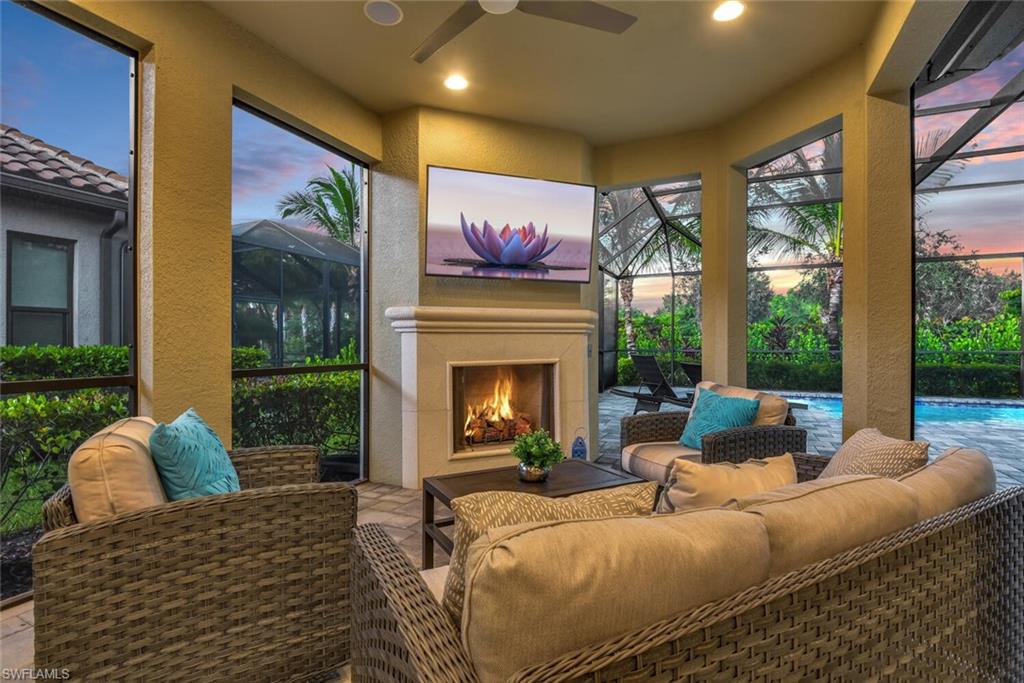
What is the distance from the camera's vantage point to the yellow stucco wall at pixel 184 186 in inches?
95.5

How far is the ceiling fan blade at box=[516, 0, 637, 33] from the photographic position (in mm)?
2127

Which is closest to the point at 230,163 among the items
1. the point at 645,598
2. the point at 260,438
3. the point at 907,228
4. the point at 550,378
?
the point at 260,438

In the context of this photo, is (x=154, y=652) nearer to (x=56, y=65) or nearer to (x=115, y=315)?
(x=115, y=315)

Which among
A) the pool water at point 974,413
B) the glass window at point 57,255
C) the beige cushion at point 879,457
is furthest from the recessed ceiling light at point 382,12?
the pool water at point 974,413

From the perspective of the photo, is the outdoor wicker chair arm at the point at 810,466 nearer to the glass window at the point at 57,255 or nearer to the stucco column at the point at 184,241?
the stucco column at the point at 184,241

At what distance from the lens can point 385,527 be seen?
7.11 ft

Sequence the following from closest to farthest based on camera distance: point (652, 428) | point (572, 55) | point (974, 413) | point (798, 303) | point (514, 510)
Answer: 1. point (514, 510)
2. point (572, 55)
3. point (652, 428)
4. point (974, 413)
5. point (798, 303)

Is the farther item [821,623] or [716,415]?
[716,415]

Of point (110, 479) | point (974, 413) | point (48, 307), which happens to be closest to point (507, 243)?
point (48, 307)

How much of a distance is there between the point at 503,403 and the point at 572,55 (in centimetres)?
256

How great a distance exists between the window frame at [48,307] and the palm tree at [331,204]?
1258mm

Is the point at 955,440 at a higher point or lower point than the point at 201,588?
lower

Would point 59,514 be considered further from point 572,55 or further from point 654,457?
point 572,55

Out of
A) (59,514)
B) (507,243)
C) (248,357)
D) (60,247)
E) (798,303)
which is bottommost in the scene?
(59,514)
